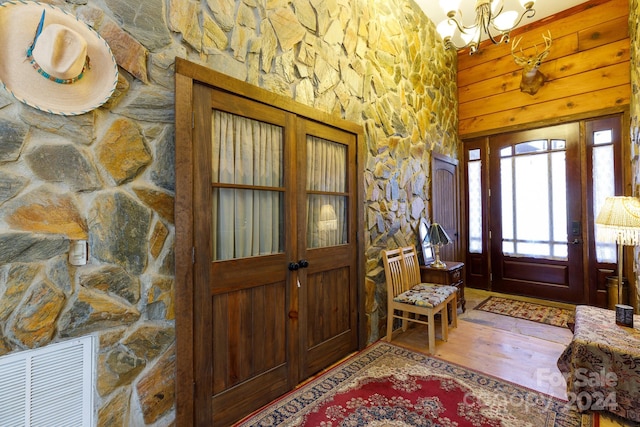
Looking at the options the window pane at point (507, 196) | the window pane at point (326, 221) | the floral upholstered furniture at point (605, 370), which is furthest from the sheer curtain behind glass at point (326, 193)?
the window pane at point (507, 196)

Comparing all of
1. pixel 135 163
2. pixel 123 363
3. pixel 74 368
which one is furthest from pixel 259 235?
pixel 74 368

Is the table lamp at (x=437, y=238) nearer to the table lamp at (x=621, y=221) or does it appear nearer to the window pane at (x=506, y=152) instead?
the table lamp at (x=621, y=221)

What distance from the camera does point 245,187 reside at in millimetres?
2031

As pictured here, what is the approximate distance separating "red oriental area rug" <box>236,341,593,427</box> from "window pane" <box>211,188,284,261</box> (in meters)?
1.09

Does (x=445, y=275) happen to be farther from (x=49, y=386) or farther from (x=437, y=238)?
(x=49, y=386)

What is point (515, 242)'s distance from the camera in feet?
15.2

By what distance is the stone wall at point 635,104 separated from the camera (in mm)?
3174

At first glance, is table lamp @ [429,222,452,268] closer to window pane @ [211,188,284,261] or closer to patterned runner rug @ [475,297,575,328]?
patterned runner rug @ [475,297,575,328]

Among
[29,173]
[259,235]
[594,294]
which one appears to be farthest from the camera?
[594,294]

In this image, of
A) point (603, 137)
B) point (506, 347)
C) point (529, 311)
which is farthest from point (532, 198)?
point (506, 347)

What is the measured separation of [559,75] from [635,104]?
111 cm

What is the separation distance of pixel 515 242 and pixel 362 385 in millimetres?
3654

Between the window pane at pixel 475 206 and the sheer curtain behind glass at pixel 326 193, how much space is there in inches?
126

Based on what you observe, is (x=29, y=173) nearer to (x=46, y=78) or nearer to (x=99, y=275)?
(x=46, y=78)
